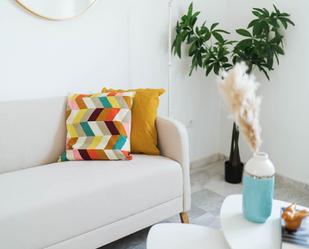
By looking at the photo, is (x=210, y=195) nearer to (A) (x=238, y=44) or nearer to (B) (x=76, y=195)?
(A) (x=238, y=44)

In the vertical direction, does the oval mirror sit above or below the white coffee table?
above

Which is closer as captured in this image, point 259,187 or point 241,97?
point 241,97

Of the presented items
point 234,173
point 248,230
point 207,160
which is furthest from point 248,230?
point 207,160

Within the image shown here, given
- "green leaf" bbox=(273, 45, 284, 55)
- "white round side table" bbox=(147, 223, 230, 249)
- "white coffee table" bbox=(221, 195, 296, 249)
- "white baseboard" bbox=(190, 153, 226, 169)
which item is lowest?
"white baseboard" bbox=(190, 153, 226, 169)

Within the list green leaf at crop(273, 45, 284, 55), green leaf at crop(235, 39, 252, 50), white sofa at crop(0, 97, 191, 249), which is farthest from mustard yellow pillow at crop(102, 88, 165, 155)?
green leaf at crop(273, 45, 284, 55)

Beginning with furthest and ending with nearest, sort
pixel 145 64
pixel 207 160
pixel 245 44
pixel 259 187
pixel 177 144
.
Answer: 1. pixel 207 160
2. pixel 145 64
3. pixel 245 44
4. pixel 177 144
5. pixel 259 187

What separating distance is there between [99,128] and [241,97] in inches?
41.8

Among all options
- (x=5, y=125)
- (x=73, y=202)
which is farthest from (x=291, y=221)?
(x=5, y=125)

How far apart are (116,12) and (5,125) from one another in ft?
3.70

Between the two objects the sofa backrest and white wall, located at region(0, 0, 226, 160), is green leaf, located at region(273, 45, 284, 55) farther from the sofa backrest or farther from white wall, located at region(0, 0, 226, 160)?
the sofa backrest

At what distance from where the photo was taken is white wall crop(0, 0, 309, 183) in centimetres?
210

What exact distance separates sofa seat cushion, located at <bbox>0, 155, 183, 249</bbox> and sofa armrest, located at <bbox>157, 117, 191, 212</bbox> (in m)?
0.05

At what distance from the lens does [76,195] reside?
5.20 feet

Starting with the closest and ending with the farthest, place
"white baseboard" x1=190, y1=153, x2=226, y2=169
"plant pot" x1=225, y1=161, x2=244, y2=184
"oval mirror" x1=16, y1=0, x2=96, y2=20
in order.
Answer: "oval mirror" x1=16, y1=0, x2=96, y2=20 → "plant pot" x1=225, y1=161, x2=244, y2=184 → "white baseboard" x1=190, y1=153, x2=226, y2=169
